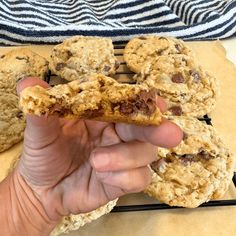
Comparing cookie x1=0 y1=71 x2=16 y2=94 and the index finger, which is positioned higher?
the index finger

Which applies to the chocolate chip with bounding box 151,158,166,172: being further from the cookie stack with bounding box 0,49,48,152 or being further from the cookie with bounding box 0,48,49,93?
the cookie with bounding box 0,48,49,93

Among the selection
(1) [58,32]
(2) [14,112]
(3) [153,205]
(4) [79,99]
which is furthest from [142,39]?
(4) [79,99]

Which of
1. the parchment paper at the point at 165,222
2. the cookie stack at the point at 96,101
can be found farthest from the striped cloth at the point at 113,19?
the cookie stack at the point at 96,101

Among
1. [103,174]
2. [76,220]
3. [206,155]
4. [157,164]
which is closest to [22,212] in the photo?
[76,220]

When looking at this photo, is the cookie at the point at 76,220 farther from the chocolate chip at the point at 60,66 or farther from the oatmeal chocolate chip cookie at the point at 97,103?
the chocolate chip at the point at 60,66

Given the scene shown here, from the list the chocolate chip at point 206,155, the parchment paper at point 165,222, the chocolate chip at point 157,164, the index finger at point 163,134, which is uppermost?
the index finger at point 163,134

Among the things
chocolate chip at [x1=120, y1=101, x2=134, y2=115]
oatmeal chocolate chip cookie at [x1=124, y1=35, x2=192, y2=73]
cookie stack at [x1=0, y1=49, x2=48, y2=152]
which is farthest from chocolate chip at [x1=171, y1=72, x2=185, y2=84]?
chocolate chip at [x1=120, y1=101, x2=134, y2=115]

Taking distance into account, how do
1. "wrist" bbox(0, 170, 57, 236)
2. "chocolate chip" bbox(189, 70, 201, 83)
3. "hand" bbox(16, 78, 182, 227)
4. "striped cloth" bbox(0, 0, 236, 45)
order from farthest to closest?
"striped cloth" bbox(0, 0, 236, 45), "chocolate chip" bbox(189, 70, 201, 83), "wrist" bbox(0, 170, 57, 236), "hand" bbox(16, 78, 182, 227)

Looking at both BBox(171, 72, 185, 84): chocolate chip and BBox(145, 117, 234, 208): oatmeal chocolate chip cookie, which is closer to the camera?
BBox(145, 117, 234, 208): oatmeal chocolate chip cookie
